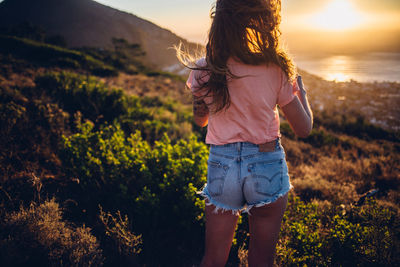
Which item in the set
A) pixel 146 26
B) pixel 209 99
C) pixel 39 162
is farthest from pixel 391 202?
pixel 146 26

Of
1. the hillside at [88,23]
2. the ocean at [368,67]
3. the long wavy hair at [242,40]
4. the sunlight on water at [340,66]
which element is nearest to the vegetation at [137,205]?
the long wavy hair at [242,40]

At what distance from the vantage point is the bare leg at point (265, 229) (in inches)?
48.5

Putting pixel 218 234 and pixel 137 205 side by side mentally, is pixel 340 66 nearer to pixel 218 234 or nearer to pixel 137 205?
pixel 137 205

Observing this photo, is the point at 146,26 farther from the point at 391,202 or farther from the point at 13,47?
the point at 391,202

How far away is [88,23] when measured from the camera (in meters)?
57.1

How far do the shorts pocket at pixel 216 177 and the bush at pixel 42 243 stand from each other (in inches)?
63.2

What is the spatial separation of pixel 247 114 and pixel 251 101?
0.26ft

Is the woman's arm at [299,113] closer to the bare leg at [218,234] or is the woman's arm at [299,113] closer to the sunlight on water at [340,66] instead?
the bare leg at [218,234]

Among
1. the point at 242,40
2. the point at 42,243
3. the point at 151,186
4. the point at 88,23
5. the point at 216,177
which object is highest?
the point at 88,23

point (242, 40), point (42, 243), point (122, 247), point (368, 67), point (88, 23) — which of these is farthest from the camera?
point (88, 23)

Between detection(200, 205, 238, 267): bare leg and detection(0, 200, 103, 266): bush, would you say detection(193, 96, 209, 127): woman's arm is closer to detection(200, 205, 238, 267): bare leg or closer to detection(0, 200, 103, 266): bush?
detection(200, 205, 238, 267): bare leg

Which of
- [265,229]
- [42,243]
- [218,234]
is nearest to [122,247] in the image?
[42,243]

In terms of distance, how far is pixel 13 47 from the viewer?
13852mm

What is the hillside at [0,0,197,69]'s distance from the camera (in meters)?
51.8
